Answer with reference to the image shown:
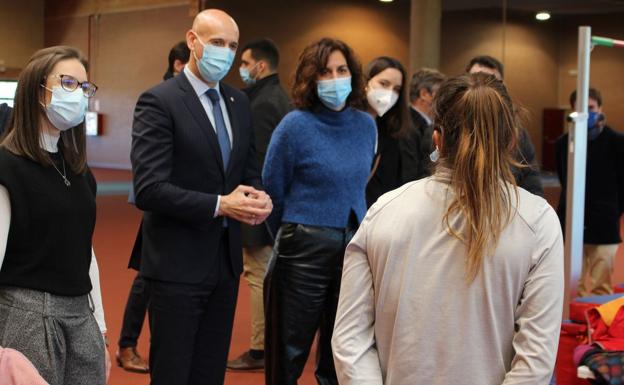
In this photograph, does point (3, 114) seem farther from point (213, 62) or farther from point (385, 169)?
point (385, 169)

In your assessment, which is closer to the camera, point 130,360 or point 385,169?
point 385,169

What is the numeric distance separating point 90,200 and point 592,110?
4.49 meters

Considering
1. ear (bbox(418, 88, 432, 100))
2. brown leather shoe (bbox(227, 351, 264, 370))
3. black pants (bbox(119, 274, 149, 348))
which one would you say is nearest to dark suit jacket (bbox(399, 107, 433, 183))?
ear (bbox(418, 88, 432, 100))

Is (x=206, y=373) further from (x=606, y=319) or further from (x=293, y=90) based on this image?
(x=606, y=319)

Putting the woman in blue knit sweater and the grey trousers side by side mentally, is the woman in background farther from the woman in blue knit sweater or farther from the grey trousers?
the grey trousers

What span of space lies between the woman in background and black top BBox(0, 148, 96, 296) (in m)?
1.89

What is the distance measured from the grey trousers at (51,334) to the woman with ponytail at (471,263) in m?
0.85

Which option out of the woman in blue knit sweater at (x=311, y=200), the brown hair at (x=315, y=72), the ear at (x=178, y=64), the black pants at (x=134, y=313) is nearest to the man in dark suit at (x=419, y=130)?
the brown hair at (x=315, y=72)

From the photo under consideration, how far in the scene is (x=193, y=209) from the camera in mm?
2812

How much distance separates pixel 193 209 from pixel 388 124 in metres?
1.50

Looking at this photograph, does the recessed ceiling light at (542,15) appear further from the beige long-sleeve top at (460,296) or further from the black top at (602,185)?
the beige long-sleeve top at (460,296)

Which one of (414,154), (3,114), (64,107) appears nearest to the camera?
(64,107)

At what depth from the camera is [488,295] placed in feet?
5.60

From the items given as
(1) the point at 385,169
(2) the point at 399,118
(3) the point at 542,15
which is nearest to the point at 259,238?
(1) the point at 385,169
